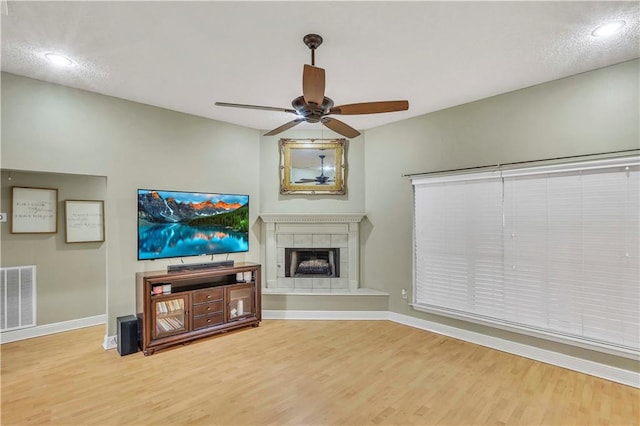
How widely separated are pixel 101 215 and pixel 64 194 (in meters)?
0.48

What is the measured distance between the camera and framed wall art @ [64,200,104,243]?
4168mm

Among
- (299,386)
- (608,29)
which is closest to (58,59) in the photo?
(299,386)

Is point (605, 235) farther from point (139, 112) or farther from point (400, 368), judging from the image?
point (139, 112)

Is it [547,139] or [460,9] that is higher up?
[460,9]

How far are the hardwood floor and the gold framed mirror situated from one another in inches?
85.2

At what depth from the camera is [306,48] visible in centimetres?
266

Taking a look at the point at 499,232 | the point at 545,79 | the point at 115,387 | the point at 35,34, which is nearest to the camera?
the point at 35,34

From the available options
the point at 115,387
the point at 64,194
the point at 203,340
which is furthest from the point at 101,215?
the point at 115,387

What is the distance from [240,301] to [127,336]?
131 cm

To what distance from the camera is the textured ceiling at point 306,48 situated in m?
2.18

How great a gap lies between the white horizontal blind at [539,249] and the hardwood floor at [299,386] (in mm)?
492

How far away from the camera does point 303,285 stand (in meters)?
4.92

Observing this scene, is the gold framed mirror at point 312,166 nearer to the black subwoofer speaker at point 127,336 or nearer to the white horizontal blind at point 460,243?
the white horizontal blind at point 460,243

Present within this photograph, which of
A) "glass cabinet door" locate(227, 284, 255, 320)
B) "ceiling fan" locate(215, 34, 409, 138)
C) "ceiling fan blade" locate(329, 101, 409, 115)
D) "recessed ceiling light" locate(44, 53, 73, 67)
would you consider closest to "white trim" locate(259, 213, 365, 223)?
"glass cabinet door" locate(227, 284, 255, 320)
